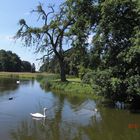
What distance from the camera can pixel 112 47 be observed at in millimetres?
31750

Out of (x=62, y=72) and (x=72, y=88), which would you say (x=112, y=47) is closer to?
(x=72, y=88)

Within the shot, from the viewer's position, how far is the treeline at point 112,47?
29.4 meters

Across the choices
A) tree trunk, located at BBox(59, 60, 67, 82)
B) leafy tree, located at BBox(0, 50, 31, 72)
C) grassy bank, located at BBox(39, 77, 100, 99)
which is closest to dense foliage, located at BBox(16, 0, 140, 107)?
grassy bank, located at BBox(39, 77, 100, 99)

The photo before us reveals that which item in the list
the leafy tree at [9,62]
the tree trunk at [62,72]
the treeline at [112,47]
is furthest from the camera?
the leafy tree at [9,62]

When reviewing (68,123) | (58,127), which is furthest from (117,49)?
(58,127)

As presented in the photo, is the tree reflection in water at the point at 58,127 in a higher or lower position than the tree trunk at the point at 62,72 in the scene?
lower

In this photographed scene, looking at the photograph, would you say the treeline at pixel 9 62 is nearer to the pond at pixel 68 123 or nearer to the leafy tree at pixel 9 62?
the leafy tree at pixel 9 62

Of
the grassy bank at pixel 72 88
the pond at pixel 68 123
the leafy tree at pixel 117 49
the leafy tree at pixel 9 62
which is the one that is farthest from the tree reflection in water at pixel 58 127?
the leafy tree at pixel 9 62

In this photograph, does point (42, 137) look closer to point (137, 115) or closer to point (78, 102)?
point (137, 115)

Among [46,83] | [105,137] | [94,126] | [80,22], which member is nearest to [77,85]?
[46,83]

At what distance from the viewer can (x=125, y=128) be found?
2355cm

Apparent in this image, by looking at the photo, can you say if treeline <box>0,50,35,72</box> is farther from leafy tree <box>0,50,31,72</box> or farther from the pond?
the pond

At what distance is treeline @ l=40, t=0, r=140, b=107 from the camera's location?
96.4 feet

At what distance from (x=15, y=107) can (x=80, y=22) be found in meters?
10.1
